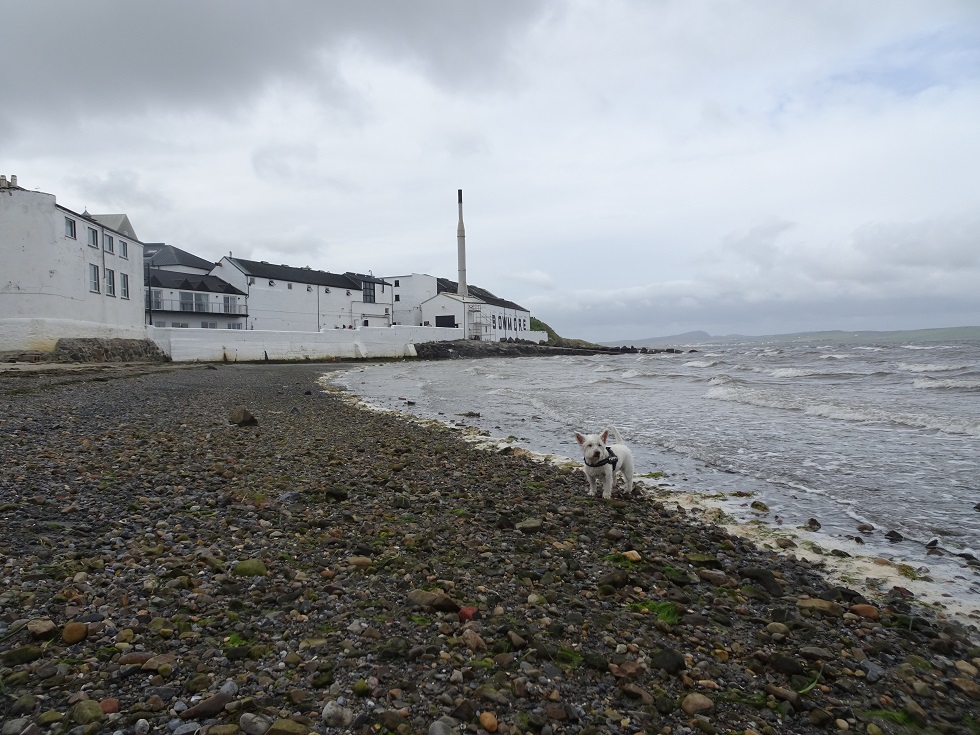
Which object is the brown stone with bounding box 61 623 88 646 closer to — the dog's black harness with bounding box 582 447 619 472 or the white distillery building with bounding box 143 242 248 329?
the dog's black harness with bounding box 582 447 619 472

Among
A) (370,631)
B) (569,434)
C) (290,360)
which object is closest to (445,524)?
(370,631)

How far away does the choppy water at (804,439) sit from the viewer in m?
6.71

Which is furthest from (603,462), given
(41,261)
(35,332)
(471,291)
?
(471,291)

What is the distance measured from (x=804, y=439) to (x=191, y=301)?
56700mm

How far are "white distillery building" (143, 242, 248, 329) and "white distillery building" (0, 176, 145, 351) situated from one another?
14871mm

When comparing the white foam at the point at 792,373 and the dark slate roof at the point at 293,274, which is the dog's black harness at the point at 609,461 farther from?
the dark slate roof at the point at 293,274

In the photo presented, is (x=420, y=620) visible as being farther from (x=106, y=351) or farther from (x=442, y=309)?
(x=442, y=309)

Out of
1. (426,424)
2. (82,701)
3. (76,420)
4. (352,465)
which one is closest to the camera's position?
(82,701)

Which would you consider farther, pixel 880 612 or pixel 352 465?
pixel 352 465

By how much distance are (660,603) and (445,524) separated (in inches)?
95.3

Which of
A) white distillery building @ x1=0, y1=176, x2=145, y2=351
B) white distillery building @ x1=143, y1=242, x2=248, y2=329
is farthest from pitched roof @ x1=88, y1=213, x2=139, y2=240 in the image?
white distillery building @ x1=0, y1=176, x2=145, y2=351

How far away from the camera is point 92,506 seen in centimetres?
541

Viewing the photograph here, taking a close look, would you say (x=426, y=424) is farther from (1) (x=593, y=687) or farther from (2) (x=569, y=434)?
(1) (x=593, y=687)

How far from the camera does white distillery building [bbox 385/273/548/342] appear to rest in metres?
79.8
